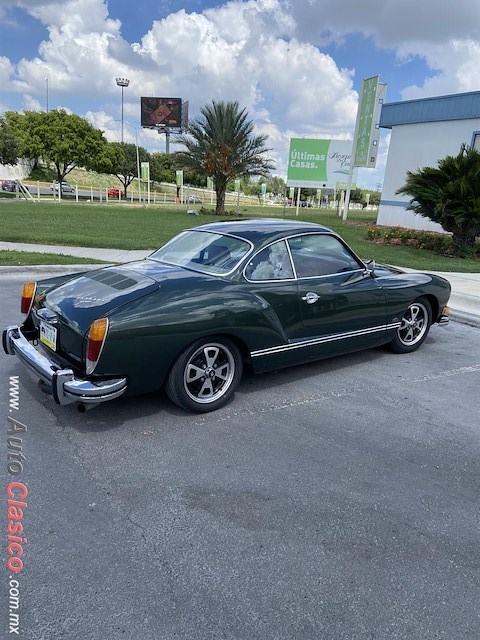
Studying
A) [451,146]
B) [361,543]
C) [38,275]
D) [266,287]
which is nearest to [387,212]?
[451,146]

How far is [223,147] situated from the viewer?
28.7 metres

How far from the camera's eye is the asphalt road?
2.02 m

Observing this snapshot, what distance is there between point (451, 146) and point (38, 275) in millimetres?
18430

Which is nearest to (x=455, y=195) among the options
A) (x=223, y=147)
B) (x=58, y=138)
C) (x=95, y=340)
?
(x=95, y=340)

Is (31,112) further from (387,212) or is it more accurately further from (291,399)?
(291,399)

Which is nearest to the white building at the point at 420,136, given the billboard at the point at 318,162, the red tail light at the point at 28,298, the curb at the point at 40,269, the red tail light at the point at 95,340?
the billboard at the point at 318,162

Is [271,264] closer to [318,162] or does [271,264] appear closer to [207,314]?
[207,314]

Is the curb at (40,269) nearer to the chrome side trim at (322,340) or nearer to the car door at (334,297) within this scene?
the car door at (334,297)

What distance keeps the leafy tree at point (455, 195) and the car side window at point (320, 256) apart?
10.0 m

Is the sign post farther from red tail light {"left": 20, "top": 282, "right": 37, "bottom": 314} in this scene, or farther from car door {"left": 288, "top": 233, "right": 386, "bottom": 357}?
red tail light {"left": 20, "top": 282, "right": 37, "bottom": 314}

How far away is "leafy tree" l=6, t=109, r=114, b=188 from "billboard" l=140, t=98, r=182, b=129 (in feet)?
70.5

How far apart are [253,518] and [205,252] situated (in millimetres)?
2461

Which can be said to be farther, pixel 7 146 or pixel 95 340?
pixel 7 146

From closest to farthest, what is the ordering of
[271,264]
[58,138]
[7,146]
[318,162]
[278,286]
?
[278,286] < [271,264] < [318,162] < [7,146] < [58,138]
